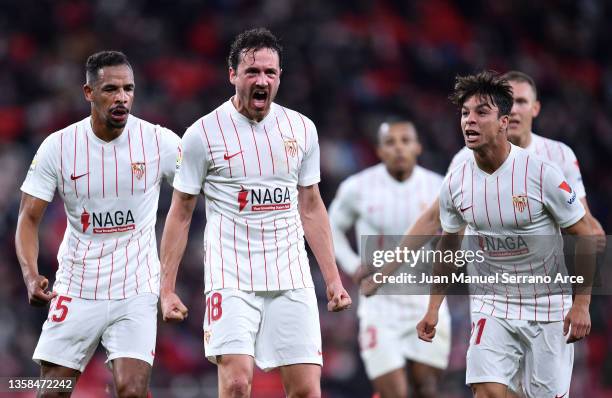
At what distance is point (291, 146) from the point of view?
580 cm

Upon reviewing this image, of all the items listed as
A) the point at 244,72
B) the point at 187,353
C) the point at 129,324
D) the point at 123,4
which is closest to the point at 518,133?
the point at 244,72

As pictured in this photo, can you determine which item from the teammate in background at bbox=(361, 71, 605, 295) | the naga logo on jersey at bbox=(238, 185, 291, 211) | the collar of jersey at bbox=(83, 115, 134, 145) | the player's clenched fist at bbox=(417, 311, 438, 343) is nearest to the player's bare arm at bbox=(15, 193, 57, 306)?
the collar of jersey at bbox=(83, 115, 134, 145)

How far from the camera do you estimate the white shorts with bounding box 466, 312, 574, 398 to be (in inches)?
231

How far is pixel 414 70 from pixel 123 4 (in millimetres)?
4016

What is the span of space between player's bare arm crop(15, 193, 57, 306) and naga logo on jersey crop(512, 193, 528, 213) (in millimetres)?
2464

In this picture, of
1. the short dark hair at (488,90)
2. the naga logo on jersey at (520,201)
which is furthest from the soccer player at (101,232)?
the naga logo on jersey at (520,201)

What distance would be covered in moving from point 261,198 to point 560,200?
1.56m

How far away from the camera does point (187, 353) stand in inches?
448

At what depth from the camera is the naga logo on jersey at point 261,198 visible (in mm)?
5688

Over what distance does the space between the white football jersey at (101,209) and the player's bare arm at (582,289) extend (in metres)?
2.24

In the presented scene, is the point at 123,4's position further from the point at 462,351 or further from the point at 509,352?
the point at 509,352

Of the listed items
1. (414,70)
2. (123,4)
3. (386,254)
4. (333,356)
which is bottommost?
(333,356)

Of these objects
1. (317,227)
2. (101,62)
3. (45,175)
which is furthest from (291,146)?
(45,175)

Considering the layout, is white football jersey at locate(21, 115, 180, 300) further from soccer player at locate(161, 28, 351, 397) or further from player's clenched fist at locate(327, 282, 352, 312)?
player's clenched fist at locate(327, 282, 352, 312)
